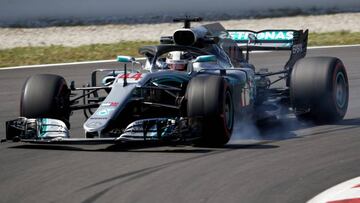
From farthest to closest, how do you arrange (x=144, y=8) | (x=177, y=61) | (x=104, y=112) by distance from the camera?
(x=144, y=8) < (x=177, y=61) < (x=104, y=112)

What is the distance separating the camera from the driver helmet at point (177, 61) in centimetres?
1130

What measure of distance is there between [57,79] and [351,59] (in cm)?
981

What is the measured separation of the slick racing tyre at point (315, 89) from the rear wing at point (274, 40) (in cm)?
159

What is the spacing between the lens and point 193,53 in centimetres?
1146

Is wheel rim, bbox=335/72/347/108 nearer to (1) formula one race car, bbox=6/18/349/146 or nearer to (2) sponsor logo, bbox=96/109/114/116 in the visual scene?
(1) formula one race car, bbox=6/18/349/146

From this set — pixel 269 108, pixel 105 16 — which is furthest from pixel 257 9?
pixel 269 108

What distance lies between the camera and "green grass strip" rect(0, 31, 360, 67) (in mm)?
20625

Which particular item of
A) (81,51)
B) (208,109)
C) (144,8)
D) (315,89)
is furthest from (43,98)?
(144,8)

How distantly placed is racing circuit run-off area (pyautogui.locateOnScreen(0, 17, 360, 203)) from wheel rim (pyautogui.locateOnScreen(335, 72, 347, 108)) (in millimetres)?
Answer: 16

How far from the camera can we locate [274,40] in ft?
43.6

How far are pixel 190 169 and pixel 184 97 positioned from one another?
4.71ft

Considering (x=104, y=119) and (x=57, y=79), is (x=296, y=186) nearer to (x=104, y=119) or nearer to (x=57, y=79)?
(x=104, y=119)

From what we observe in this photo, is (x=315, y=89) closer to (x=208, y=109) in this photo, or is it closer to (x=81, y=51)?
(x=208, y=109)

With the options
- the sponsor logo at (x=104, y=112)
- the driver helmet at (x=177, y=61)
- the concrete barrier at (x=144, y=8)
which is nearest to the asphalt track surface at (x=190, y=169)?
the sponsor logo at (x=104, y=112)
